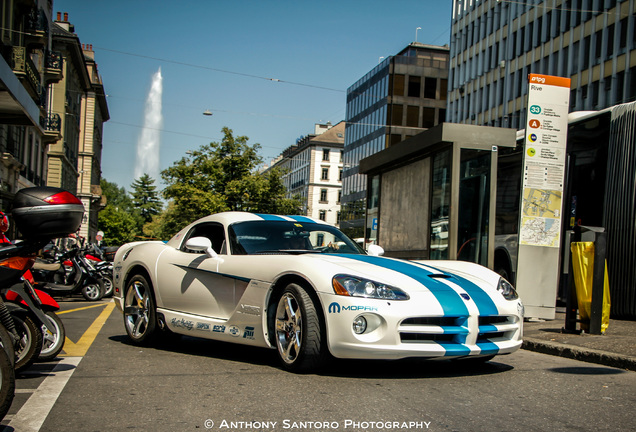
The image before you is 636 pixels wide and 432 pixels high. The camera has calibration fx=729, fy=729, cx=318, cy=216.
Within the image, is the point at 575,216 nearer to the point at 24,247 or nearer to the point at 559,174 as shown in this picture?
the point at 559,174

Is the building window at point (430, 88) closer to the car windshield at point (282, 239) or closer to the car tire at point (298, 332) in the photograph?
the car windshield at point (282, 239)

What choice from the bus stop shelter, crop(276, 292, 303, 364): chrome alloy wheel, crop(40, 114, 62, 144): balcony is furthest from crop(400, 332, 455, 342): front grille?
crop(40, 114, 62, 144): balcony

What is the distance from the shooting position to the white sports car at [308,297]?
533cm

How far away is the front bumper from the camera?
5.27 meters

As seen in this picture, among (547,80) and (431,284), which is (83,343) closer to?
(431,284)

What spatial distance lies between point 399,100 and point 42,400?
203 ft

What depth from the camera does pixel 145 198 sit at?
141m

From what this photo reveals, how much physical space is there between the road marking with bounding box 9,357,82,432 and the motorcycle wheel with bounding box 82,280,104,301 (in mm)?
11208

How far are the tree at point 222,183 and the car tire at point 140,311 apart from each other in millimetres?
49014

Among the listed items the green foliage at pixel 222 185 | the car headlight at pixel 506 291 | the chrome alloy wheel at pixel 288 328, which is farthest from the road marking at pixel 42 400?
the green foliage at pixel 222 185

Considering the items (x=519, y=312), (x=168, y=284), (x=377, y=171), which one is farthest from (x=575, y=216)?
(x=168, y=284)

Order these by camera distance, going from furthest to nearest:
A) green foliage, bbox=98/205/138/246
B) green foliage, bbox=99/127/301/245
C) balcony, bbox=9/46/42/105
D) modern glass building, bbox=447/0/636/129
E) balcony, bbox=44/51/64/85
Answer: green foliage, bbox=98/205/138/246 < green foliage, bbox=99/127/301/245 < balcony, bbox=44/51/64/85 < modern glass building, bbox=447/0/636/129 < balcony, bbox=9/46/42/105

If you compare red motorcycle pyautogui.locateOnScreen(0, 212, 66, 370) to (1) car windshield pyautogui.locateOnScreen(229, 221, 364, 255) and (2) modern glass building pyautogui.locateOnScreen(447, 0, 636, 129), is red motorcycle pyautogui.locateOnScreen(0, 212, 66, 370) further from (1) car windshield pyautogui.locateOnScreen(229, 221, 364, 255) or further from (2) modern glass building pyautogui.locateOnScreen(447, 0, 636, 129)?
(2) modern glass building pyautogui.locateOnScreen(447, 0, 636, 129)

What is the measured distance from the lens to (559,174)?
10742 millimetres
